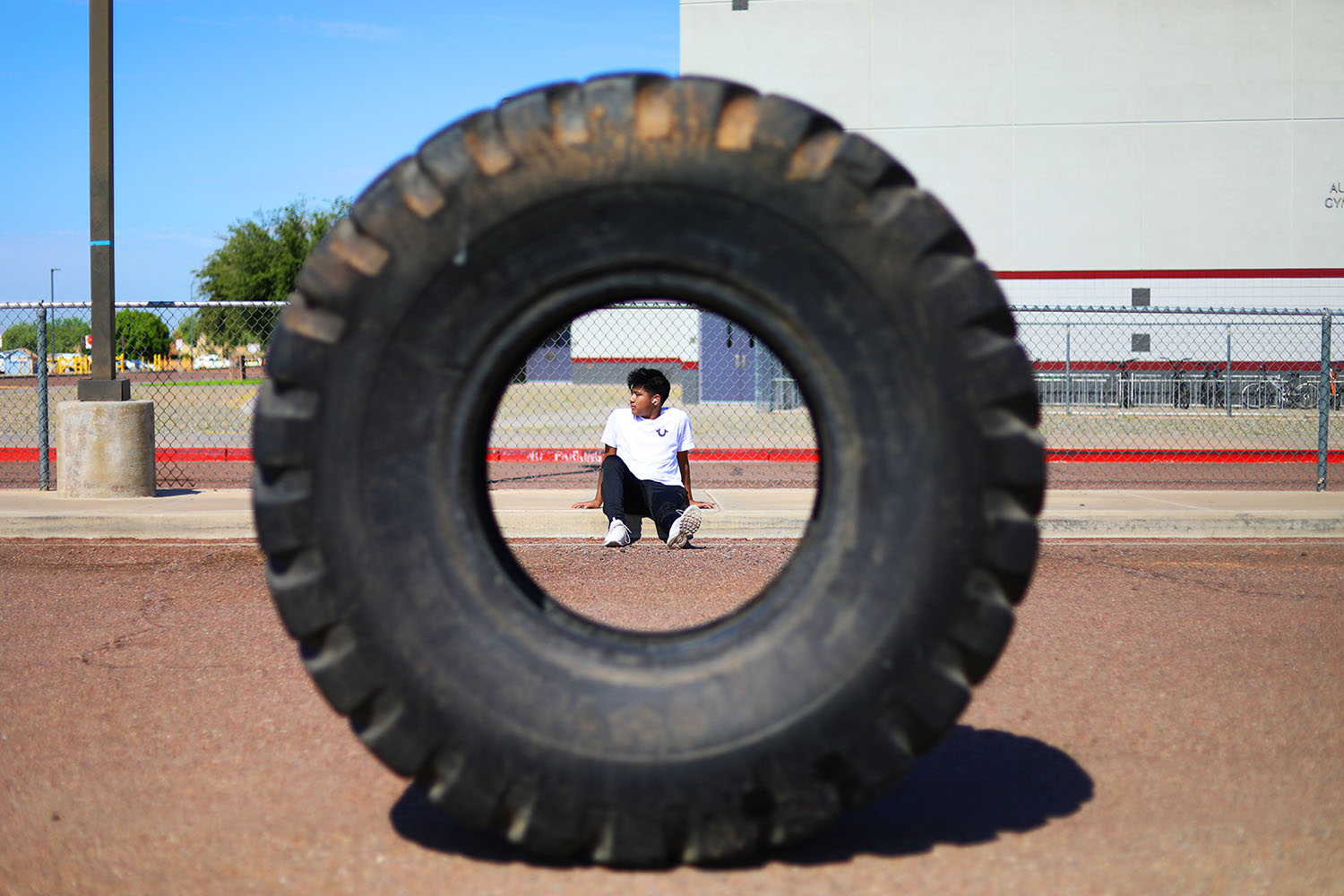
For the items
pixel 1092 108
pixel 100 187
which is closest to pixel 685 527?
pixel 100 187

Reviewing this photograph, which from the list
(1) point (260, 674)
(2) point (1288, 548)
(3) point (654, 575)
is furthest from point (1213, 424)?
(1) point (260, 674)

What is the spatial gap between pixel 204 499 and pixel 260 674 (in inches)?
205

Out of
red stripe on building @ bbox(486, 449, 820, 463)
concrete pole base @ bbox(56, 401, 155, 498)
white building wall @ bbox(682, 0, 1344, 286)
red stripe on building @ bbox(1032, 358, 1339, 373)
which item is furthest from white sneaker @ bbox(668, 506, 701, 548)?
white building wall @ bbox(682, 0, 1344, 286)

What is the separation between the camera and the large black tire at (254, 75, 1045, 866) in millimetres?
2176

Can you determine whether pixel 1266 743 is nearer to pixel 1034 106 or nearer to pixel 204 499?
pixel 204 499

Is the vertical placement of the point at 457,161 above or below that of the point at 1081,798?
above

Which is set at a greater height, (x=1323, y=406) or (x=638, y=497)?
(x=1323, y=406)

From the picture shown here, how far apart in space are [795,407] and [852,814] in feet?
51.5

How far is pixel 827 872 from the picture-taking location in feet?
7.63

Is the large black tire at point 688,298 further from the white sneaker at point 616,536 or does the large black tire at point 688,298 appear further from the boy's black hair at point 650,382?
the boy's black hair at point 650,382

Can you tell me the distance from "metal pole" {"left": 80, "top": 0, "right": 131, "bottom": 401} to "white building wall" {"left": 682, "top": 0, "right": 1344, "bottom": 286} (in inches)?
788

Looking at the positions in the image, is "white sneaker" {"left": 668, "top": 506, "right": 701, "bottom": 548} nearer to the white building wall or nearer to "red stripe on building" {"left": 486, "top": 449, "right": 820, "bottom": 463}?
"red stripe on building" {"left": 486, "top": 449, "right": 820, "bottom": 463}

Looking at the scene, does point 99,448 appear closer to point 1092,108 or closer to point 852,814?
point 852,814

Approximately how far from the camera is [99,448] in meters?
8.66
